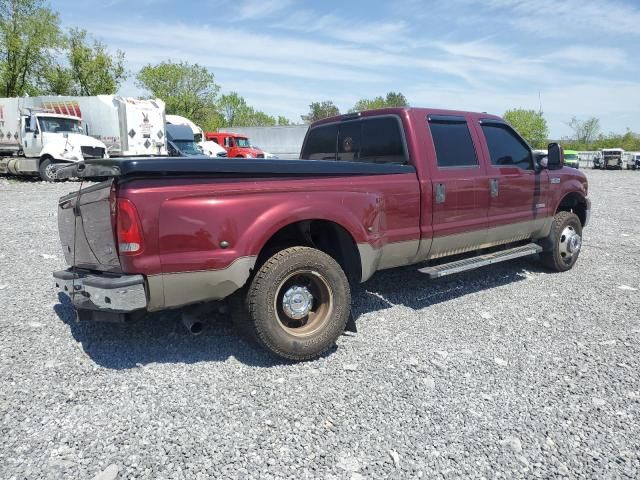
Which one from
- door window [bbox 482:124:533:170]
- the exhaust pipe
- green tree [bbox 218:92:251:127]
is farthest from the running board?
green tree [bbox 218:92:251:127]

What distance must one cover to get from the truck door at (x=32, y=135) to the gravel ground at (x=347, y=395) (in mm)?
14339

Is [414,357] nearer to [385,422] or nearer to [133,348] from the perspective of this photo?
[385,422]

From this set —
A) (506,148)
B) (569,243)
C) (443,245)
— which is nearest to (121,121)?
(506,148)

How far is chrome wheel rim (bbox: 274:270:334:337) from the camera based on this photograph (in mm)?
3367

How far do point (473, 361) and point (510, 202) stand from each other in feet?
7.52

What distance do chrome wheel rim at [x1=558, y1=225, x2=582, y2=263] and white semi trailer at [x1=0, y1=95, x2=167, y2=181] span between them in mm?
13960

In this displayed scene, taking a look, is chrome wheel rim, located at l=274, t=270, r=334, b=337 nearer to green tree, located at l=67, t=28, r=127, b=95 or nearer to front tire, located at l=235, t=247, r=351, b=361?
front tire, located at l=235, t=247, r=351, b=361

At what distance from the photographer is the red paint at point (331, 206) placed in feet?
9.27

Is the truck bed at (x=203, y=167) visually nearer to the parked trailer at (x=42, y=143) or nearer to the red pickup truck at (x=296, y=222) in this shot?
the red pickup truck at (x=296, y=222)

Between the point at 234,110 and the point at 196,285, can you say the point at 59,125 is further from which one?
the point at 234,110

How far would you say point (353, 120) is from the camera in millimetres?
4859

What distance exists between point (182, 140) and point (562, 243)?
2074 cm

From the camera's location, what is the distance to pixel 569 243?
5812mm

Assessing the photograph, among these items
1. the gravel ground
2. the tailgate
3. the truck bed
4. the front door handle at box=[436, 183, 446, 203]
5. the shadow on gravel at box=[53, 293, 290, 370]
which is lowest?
the gravel ground
